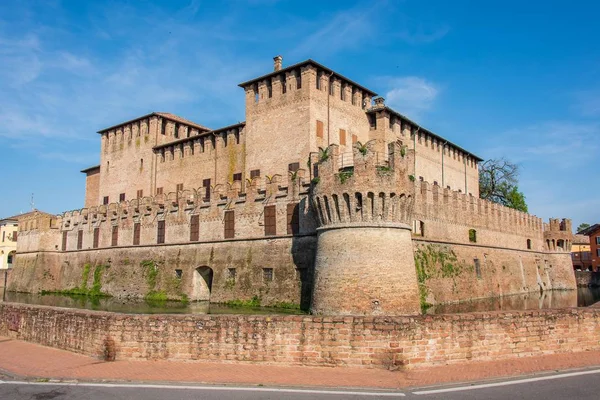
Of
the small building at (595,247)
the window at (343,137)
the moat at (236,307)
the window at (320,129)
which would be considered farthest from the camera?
the small building at (595,247)

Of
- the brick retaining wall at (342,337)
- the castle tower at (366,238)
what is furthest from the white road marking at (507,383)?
the castle tower at (366,238)

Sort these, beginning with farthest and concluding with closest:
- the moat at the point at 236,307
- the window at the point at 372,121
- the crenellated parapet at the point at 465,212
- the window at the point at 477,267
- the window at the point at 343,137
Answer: the window at the point at 372,121 < the window at the point at 343,137 < the window at the point at 477,267 < the crenellated parapet at the point at 465,212 < the moat at the point at 236,307

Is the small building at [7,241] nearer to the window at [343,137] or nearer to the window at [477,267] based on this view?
the window at [343,137]

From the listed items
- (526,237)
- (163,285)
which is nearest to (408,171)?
(163,285)

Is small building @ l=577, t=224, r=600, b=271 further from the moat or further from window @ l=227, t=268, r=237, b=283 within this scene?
window @ l=227, t=268, r=237, b=283

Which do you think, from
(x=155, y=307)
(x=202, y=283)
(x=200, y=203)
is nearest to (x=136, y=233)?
(x=200, y=203)

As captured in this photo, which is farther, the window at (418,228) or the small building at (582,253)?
the small building at (582,253)

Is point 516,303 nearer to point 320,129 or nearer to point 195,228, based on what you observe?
point 320,129

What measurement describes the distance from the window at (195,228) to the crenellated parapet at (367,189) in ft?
42.2

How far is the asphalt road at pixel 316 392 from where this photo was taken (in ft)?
29.9

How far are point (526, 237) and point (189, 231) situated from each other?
28918mm

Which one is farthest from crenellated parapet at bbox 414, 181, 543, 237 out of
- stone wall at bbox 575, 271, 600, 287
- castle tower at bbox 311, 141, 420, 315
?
stone wall at bbox 575, 271, 600, 287

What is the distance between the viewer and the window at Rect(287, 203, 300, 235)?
26747 mm

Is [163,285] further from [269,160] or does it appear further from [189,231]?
[269,160]
